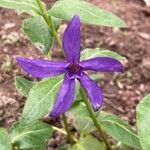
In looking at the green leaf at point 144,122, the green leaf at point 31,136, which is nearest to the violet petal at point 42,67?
the green leaf at point 144,122

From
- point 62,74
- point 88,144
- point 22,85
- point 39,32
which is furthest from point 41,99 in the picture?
point 88,144

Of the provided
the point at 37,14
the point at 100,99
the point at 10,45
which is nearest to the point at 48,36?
the point at 37,14

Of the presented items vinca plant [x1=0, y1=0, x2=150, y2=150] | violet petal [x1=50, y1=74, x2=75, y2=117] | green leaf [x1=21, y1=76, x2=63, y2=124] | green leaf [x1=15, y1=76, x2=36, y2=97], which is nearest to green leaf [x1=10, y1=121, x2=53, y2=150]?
vinca plant [x1=0, y1=0, x2=150, y2=150]

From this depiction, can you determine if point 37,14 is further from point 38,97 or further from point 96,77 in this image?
point 96,77

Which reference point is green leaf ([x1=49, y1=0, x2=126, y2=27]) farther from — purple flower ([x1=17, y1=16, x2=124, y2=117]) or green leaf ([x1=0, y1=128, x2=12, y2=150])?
green leaf ([x1=0, y1=128, x2=12, y2=150])

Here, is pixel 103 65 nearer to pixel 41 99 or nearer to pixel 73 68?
pixel 73 68

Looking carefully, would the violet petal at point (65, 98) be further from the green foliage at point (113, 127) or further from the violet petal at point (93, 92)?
the green foliage at point (113, 127)
